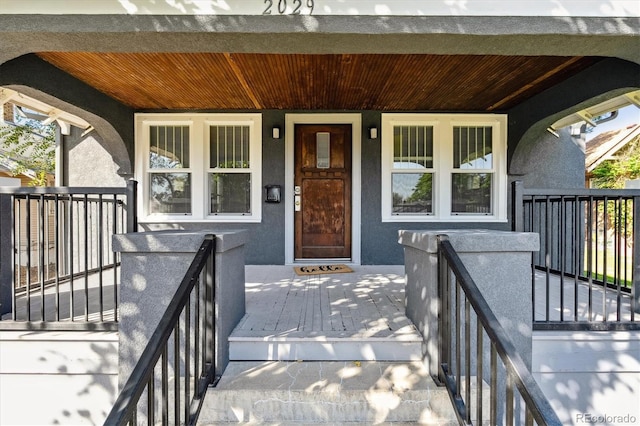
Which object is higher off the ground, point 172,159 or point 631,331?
point 172,159

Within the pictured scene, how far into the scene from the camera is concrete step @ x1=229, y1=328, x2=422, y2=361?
2.32 m

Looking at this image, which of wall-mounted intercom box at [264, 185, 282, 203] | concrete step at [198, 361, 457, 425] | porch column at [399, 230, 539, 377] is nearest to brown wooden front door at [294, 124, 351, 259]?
wall-mounted intercom box at [264, 185, 282, 203]

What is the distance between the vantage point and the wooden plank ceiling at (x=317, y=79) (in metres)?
3.37

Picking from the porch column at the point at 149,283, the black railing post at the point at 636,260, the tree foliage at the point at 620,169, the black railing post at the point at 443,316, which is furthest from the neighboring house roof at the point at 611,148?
the porch column at the point at 149,283

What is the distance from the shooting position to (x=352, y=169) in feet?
16.9

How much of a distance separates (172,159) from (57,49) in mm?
2647

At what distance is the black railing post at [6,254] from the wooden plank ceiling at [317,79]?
5.26 ft

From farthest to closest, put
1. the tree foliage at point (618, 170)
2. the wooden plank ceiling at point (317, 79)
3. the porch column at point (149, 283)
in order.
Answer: the tree foliage at point (618, 170) → the wooden plank ceiling at point (317, 79) → the porch column at point (149, 283)

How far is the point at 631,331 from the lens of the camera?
2609 mm

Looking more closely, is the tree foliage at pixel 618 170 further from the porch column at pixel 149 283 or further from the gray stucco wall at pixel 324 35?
the porch column at pixel 149 283

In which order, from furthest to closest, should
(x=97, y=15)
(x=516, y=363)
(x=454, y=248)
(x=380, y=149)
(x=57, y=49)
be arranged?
(x=380, y=149), (x=57, y=49), (x=97, y=15), (x=454, y=248), (x=516, y=363)

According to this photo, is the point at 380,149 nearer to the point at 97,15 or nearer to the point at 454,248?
the point at 454,248

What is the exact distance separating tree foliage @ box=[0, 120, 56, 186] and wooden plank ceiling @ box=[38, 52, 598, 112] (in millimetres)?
8876

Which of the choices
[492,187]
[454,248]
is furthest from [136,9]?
[492,187]
